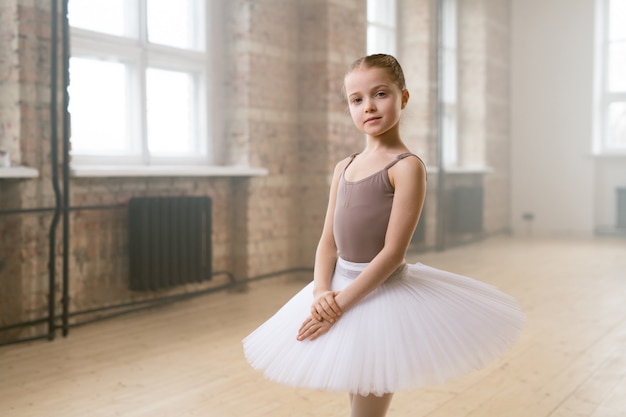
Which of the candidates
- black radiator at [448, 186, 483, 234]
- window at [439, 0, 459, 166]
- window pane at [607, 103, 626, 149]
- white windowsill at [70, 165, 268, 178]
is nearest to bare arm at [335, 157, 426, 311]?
white windowsill at [70, 165, 268, 178]

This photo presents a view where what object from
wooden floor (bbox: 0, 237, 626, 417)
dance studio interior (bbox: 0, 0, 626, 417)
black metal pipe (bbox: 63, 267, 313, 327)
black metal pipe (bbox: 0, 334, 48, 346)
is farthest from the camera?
black metal pipe (bbox: 63, 267, 313, 327)

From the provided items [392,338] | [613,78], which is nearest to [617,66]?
[613,78]

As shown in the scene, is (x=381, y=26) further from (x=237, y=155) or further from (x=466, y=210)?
(x=237, y=155)

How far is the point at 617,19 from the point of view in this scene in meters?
9.95

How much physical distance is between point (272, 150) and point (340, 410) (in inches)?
129

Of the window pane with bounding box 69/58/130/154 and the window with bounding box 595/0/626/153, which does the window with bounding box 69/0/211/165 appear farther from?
the window with bounding box 595/0/626/153

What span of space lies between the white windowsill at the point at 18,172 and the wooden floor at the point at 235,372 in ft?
3.10

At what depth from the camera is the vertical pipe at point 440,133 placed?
334 inches

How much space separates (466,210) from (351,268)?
7.46 metres

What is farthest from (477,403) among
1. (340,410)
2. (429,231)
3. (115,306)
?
(429,231)

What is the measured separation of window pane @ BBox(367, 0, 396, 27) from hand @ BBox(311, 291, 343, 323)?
6390mm

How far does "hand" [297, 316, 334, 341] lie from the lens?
1.80 metres

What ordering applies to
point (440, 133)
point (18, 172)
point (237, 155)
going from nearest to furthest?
point (18, 172) → point (237, 155) → point (440, 133)

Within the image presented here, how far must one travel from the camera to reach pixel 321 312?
181 cm
